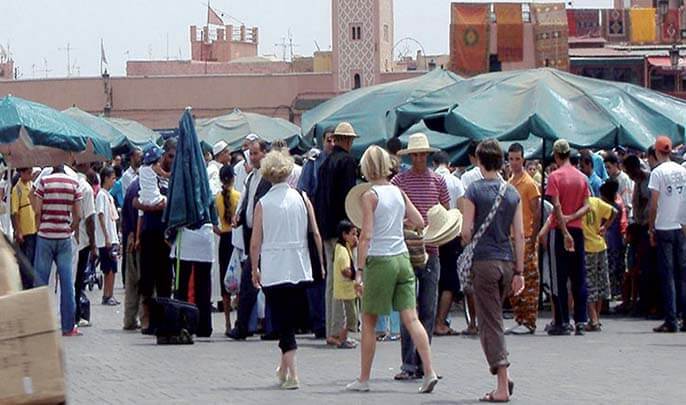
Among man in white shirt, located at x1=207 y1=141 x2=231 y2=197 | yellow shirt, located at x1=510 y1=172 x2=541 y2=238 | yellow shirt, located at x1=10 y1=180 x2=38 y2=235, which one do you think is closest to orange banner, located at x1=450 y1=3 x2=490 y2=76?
man in white shirt, located at x1=207 y1=141 x2=231 y2=197

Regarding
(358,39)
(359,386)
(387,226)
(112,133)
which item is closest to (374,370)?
(359,386)

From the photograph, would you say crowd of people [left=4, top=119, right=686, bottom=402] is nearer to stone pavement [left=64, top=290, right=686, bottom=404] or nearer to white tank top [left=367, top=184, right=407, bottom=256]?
white tank top [left=367, top=184, right=407, bottom=256]

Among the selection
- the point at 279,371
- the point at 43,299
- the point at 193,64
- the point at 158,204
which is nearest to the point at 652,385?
the point at 279,371

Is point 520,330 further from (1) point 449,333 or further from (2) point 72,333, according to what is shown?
(2) point 72,333

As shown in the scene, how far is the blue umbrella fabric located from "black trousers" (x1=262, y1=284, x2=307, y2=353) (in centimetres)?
331

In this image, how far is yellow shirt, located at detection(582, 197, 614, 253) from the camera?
1577cm

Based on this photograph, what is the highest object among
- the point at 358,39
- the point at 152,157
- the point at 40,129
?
the point at 358,39

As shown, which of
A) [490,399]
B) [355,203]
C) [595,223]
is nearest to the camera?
[490,399]

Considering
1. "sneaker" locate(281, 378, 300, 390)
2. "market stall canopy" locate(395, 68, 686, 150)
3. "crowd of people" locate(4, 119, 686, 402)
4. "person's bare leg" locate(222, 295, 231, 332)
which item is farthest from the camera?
"market stall canopy" locate(395, 68, 686, 150)

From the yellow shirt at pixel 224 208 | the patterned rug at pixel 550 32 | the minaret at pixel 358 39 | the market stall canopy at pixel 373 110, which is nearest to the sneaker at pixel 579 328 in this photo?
the yellow shirt at pixel 224 208

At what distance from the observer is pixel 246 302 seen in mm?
14781

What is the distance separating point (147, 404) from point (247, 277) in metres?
4.56

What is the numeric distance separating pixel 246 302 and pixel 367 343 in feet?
13.8

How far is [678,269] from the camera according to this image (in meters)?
15.2
